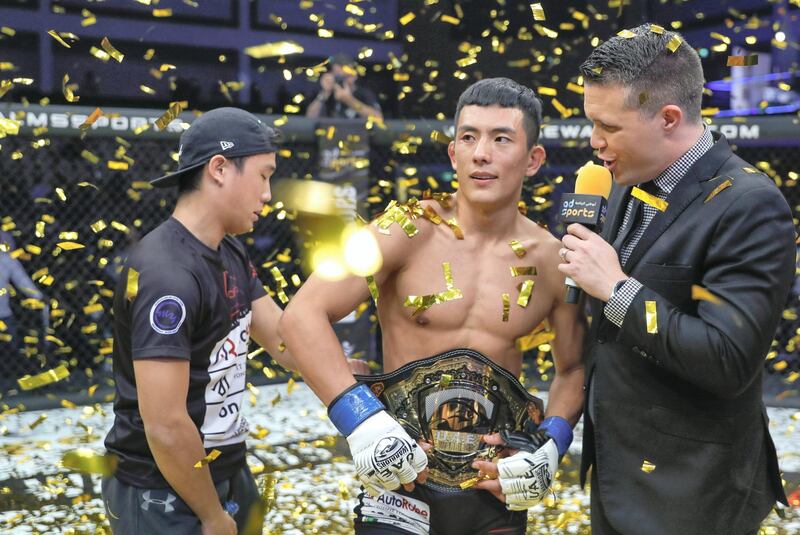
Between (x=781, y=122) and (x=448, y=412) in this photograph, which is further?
(x=781, y=122)

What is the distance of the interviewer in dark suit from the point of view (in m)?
1.92

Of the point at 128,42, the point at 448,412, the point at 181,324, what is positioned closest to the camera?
the point at 181,324

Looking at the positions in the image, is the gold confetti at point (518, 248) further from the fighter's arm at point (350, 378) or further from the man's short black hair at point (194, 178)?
the man's short black hair at point (194, 178)

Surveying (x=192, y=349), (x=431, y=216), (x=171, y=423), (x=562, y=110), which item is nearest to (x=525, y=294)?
(x=431, y=216)

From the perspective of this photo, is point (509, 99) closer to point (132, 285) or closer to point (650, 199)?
point (650, 199)

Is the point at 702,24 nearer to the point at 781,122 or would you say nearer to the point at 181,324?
the point at 781,122

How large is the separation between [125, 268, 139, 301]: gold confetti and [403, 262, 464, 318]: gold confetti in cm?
78

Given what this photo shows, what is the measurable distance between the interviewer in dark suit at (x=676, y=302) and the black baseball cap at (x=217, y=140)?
3.28 feet

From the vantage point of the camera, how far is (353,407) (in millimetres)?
2270

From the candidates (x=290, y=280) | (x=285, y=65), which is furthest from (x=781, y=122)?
(x=285, y=65)

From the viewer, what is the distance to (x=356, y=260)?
96.0 inches

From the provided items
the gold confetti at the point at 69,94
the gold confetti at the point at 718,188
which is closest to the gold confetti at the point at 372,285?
the gold confetti at the point at 718,188

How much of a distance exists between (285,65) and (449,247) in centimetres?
897

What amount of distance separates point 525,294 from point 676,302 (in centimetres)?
56
